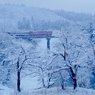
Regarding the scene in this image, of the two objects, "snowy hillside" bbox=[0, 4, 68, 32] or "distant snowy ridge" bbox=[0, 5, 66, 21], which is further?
"distant snowy ridge" bbox=[0, 5, 66, 21]

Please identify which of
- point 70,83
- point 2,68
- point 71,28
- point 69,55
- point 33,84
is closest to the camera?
point 69,55

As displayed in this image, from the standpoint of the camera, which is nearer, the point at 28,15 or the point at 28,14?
the point at 28,15

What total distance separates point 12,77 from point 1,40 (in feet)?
16.6

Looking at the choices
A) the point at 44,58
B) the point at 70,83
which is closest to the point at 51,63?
the point at 44,58

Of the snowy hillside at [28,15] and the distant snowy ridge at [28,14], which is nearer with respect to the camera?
the snowy hillside at [28,15]

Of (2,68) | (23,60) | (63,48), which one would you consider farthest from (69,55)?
(2,68)

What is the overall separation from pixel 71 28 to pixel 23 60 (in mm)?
3898

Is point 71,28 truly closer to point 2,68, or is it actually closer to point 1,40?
point 2,68

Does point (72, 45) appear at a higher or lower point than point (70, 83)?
higher

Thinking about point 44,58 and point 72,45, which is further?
point 44,58

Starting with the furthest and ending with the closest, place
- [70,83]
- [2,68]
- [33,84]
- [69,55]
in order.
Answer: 1. [33,84]
2. [2,68]
3. [70,83]
4. [69,55]

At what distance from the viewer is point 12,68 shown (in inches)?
926

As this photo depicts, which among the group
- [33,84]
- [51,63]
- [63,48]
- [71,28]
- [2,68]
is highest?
[71,28]

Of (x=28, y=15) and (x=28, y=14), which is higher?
(x=28, y=14)
